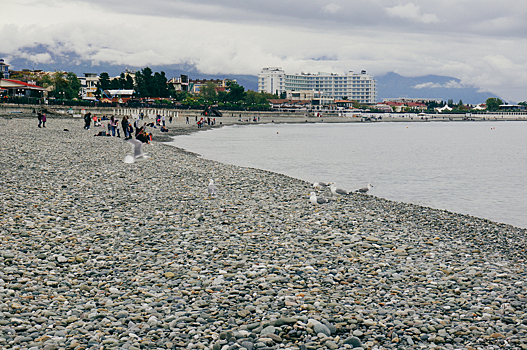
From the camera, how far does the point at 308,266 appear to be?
9109 millimetres

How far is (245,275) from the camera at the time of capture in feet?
27.9

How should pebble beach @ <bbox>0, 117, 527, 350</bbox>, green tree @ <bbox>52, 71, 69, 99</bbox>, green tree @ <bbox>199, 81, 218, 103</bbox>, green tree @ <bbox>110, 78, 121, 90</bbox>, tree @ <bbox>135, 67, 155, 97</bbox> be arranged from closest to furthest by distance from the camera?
pebble beach @ <bbox>0, 117, 527, 350</bbox>
green tree @ <bbox>52, 71, 69, 99</bbox>
tree @ <bbox>135, 67, 155, 97</bbox>
green tree @ <bbox>110, 78, 121, 90</bbox>
green tree @ <bbox>199, 81, 218, 103</bbox>

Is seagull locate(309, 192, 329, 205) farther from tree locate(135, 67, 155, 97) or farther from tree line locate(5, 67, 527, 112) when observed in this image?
tree locate(135, 67, 155, 97)

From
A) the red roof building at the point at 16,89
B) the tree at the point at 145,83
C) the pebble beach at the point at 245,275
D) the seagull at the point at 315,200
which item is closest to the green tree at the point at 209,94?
the tree at the point at 145,83

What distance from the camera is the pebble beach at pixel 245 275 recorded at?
634 cm

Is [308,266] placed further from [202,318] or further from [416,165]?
[416,165]

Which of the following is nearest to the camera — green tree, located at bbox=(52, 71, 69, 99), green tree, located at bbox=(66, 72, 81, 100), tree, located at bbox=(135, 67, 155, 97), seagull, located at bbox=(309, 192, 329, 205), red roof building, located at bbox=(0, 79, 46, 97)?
seagull, located at bbox=(309, 192, 329, 205)

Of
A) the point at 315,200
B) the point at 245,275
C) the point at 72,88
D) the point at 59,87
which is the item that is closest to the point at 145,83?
the point at 72,88

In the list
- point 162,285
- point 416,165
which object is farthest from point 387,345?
point 416,165

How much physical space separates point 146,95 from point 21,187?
132544 millimetres

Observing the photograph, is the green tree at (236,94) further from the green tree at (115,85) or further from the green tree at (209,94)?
the green tree at (115,85)

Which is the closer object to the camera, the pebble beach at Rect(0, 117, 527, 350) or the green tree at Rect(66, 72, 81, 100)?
the pebble beach at Rect(0, 117, 527, 350)

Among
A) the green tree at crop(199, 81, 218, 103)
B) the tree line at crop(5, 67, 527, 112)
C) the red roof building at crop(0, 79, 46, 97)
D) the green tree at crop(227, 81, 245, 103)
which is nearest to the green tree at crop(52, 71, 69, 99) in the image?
the tree line at crop(5, 67, 527, 112)

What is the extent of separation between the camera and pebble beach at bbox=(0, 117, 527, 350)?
20.8 feet
